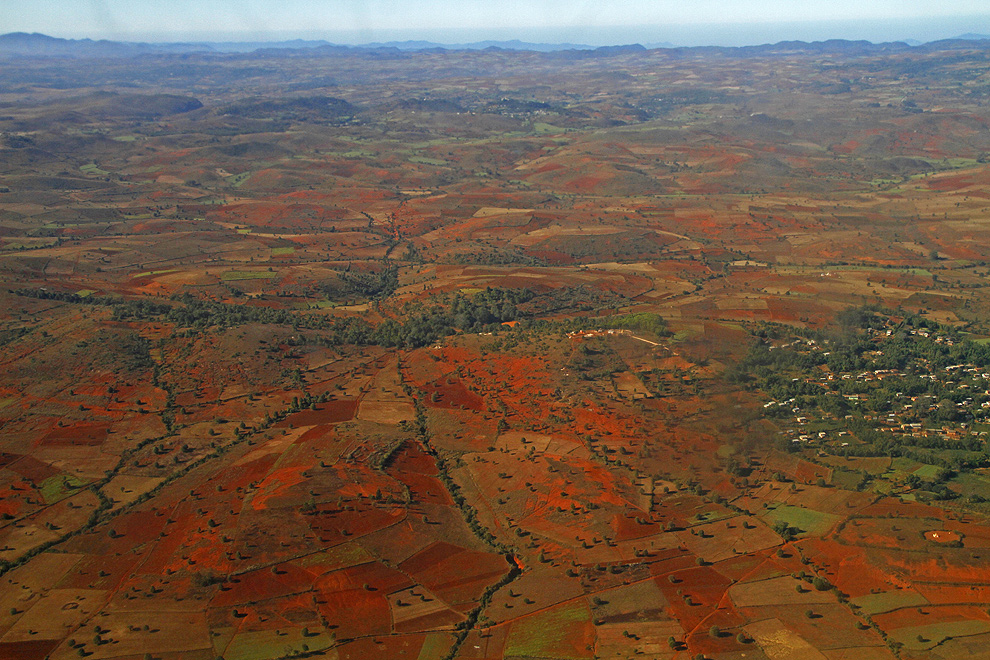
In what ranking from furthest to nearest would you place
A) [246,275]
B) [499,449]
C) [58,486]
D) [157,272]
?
[157,272]
[246,275]
[499,449]
[58,486]

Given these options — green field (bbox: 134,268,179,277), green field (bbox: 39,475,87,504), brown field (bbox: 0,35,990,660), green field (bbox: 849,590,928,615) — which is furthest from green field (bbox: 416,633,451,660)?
green field (bbox: 134,268,179,277)

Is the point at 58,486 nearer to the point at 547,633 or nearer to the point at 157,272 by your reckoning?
the point at 547,633

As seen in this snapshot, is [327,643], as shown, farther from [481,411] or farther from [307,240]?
[307,240]

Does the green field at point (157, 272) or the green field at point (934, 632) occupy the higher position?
the green field at point (157, 272)

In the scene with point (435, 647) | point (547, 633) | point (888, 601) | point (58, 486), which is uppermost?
point (888, 601)

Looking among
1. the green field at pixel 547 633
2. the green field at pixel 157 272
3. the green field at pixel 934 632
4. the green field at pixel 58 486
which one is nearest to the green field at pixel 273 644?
the green field at pixel 547 633

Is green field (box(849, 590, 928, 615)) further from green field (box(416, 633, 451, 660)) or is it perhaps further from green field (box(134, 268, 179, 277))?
green field (box(134, 268, 179, 277))

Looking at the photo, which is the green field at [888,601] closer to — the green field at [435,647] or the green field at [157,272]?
the green field at [435,647]

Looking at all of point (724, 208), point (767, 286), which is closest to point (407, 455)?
point (767, 286)

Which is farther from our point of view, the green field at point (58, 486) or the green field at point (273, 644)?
the green field at point (58, 486)

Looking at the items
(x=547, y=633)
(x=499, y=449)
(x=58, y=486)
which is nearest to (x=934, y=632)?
(x=547, y=633)

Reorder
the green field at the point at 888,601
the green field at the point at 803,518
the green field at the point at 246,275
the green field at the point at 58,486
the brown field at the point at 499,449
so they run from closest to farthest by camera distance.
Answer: the green field at the point at 888,601, the brown field at the point at 499,449, the green field at the point at 803,518, the green field at the point at 58,486, the green field at the point at 246,275
